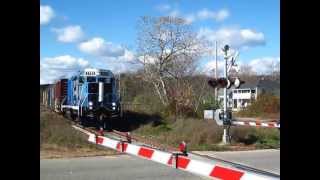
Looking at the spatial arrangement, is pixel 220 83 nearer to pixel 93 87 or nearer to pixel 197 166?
pixel 197 166

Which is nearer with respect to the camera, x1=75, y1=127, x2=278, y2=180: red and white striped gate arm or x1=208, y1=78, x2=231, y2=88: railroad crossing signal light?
Answer: x1=75, y1=127, x2=278, y2=180: red and white striped gate arm

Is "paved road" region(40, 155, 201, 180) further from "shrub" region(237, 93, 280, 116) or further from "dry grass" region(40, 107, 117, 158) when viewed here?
"shrub" region(237, 93, 280, 116)

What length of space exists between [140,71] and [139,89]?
1.70 meters

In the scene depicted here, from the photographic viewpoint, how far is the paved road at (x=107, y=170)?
1028cm

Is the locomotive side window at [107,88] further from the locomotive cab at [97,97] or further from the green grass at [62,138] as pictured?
the green grass at [62,138]

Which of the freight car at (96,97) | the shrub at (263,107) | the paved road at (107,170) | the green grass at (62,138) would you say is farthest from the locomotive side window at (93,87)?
the shrub at (263,107)

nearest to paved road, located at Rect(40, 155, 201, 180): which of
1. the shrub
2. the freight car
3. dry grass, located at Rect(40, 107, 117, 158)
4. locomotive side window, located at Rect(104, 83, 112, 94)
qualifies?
dry grass, located at Rect(40, 107, 117, 158)

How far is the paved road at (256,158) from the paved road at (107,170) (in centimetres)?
272

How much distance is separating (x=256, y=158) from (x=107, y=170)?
530 cm

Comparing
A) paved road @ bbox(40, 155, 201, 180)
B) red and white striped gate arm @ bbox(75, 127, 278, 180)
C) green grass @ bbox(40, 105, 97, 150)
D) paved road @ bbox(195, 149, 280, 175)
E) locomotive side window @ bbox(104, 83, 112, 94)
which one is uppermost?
locomotive side window @ bbox(104, 83, 112, 94)

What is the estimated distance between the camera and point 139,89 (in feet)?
140

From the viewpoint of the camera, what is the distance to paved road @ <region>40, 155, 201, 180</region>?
A: 10.3m

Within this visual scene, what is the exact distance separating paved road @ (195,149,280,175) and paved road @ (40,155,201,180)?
8.92 ft

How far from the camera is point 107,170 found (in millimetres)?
11273
